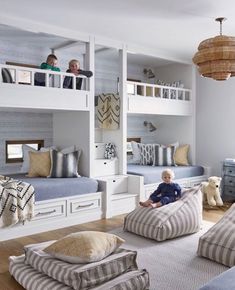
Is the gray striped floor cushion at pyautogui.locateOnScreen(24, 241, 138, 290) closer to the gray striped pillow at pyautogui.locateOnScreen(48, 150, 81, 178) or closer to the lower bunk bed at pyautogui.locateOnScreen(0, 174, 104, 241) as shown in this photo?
the lower bunk bed at pyautogui.locateOnScreen(0, 174, 104, 241)

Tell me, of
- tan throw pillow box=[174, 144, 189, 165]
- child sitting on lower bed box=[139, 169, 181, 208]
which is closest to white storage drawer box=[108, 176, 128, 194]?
child sitting on lower bed box=[139, 169, 181, 208]

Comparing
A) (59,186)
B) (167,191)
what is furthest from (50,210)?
(167,191)

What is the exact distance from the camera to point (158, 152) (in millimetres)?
5922

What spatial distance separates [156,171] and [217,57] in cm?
234

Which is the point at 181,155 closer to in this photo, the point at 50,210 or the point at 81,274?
the point at 50,210

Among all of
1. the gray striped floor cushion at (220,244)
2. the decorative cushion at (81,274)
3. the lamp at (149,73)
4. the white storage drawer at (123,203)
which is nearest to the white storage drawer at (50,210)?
the white storage drawer at (123,203)

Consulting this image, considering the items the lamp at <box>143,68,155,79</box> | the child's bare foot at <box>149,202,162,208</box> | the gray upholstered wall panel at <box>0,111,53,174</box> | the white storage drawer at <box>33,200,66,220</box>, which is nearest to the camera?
the child's bare foot at <box>149,202,162,208</box>

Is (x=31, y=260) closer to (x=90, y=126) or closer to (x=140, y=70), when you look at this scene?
(x=90, y=126)

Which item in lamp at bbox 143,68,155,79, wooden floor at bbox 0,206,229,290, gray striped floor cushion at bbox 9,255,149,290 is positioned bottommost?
wooden floor at bbox 0,206,229,290

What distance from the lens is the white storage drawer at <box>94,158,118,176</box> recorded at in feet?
16.3

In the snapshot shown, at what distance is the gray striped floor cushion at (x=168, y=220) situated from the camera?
3287mm

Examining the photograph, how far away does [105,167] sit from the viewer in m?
5.05

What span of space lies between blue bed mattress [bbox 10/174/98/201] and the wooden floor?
0.42 meters

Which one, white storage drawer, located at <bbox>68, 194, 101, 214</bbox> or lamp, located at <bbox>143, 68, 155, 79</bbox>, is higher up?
lamp, located at <bbox>143, 68, 155, 79</bbox>
